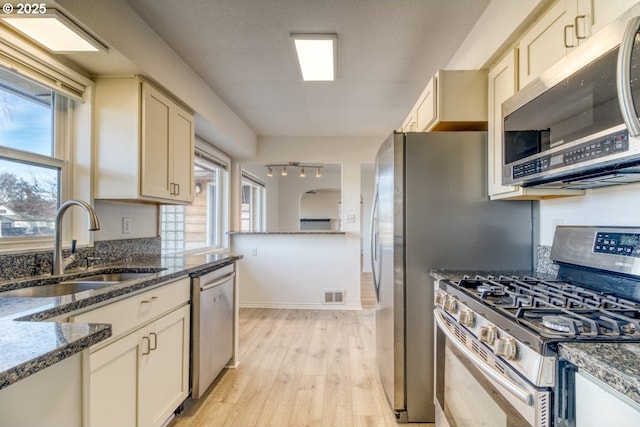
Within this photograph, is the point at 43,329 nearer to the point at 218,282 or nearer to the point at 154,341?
the point at 154,341

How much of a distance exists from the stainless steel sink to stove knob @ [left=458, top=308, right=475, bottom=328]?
168cm

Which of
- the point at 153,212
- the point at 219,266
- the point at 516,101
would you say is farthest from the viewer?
the point at 153,212

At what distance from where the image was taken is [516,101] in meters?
1.42

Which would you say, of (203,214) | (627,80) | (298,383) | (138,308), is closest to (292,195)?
(203,214)

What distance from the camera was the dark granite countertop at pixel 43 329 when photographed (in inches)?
23.3

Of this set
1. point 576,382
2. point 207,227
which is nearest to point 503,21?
point 576,382

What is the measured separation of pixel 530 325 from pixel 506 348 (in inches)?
3.9

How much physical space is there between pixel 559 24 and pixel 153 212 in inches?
112

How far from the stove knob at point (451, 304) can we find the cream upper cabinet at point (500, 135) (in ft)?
2.08

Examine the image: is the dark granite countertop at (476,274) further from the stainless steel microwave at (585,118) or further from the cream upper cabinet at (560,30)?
the cream upper cabinet at (560,30)

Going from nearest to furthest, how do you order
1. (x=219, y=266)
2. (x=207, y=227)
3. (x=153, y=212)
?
(x=219, y=266) < (x=153, y=212) < (x=207, y=227)

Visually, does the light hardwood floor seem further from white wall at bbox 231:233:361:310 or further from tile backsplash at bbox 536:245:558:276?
tile backsplash at bbox 536:245:558:276

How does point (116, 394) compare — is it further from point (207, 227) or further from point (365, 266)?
point (365, 266)

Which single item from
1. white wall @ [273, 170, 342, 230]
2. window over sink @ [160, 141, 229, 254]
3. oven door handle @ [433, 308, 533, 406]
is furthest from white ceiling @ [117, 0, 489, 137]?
white wall @ [273, 170, 342, 230]
